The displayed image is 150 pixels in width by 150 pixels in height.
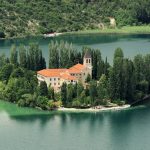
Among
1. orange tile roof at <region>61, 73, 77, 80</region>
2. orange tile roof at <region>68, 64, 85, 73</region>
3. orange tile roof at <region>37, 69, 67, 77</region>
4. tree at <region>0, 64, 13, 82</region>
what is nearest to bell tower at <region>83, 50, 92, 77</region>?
orange tile roof at <region>68, 64, 85, 73</region>

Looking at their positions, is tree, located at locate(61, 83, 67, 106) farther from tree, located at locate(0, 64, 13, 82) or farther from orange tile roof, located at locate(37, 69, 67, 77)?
tree, located at locate(0, 64, 13, 82)

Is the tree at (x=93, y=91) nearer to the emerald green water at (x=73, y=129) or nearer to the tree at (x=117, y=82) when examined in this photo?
the tree at (x=117, y=82)

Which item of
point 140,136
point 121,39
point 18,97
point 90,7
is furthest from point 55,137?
point 90,7

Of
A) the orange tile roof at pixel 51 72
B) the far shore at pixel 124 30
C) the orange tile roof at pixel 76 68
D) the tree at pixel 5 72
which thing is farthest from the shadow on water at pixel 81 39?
the orange tile roof at pixel 51 72

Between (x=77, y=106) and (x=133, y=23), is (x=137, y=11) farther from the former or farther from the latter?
(x=77, y=106)

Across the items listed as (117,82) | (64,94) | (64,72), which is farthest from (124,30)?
(64,94)

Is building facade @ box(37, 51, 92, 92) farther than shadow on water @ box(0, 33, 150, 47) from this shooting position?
No
